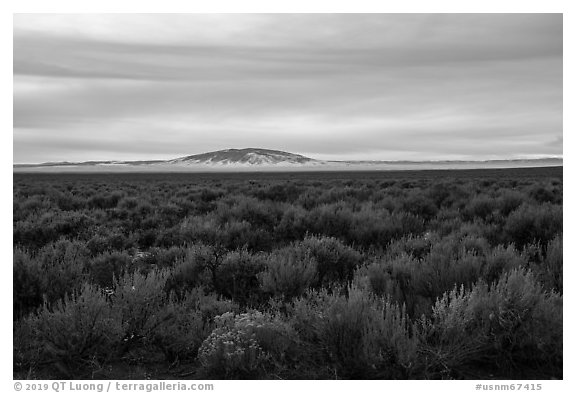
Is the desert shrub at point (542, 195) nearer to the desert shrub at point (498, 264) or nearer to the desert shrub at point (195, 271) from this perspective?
the desert shrub at point (498, 264)

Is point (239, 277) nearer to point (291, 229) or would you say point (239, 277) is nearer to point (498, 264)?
point (498, 264)

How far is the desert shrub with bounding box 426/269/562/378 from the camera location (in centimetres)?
396

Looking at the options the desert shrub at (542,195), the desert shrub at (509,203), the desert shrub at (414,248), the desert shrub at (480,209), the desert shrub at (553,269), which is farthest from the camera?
the desert shrub at (542,195)

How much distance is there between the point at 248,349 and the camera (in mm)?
3855

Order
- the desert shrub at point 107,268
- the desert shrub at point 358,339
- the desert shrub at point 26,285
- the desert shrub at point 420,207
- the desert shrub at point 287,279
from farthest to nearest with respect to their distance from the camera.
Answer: the desert shrub at point 420,207, the desert shrub at point 107,268, the desert shrub at point 287,279, the desert shrub at point 26,285, the desert shrub at point 358,339

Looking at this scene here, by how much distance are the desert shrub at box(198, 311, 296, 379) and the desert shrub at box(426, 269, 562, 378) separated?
119cm

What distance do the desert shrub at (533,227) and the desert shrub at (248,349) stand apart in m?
5.84

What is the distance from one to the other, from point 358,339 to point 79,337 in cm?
233

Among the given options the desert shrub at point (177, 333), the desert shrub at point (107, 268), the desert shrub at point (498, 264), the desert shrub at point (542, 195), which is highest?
the desert shrub at point (542, 195)

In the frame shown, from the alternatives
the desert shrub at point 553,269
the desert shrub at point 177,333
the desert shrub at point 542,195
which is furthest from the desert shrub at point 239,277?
the desert shrub at point 542,195

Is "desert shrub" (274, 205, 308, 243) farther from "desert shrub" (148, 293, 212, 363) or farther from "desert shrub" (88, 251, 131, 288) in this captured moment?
"desert shrub" (148, 293, 212, 363)

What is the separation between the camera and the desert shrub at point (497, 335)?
3955 millimetres

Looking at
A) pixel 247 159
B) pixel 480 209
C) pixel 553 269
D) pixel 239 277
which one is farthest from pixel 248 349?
pixel 247 159

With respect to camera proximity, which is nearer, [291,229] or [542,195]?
[291,229]
